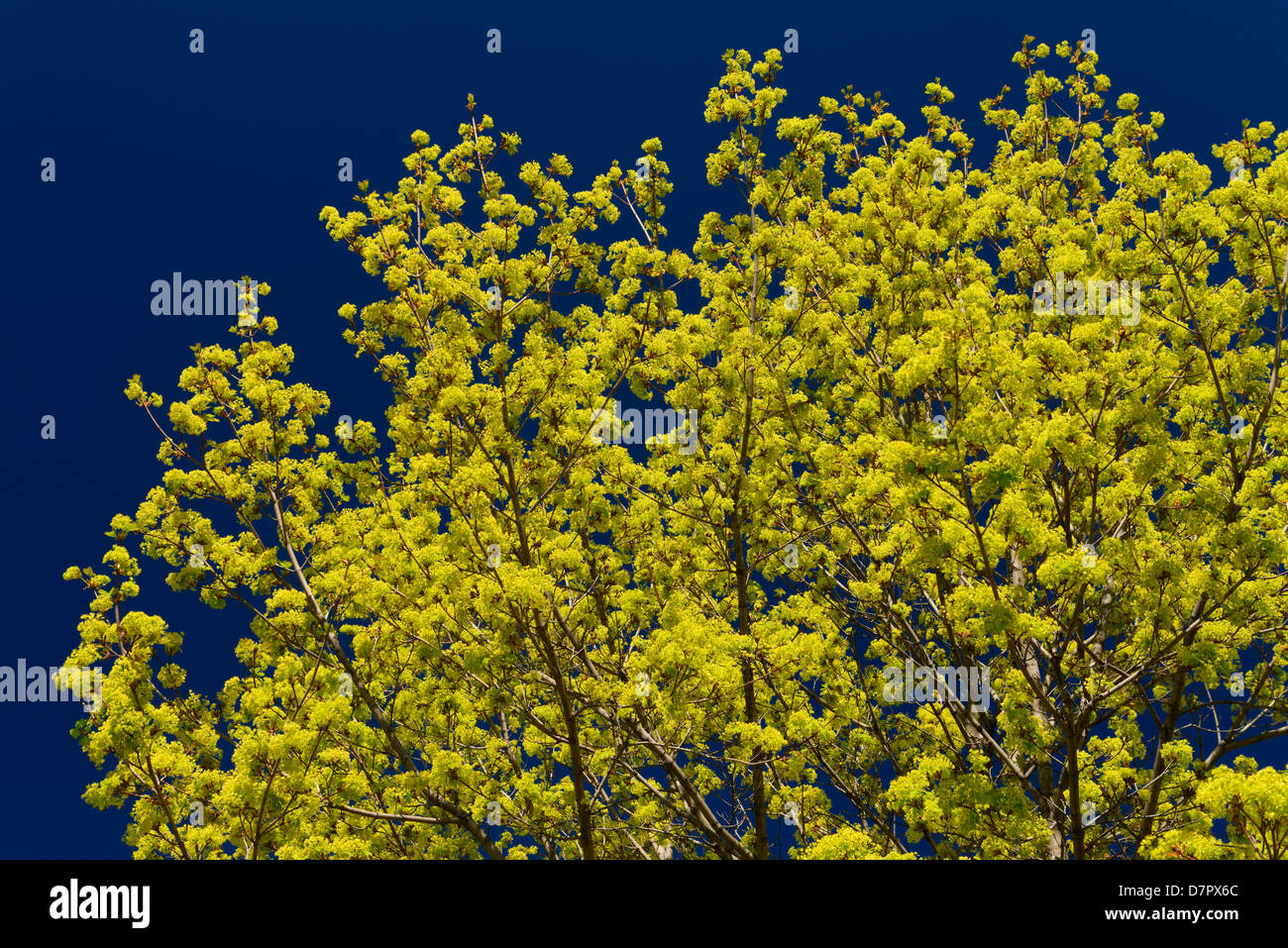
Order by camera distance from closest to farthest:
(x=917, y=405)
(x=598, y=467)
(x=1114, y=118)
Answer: (x=917, y=405), (x=598, y=467), (x=1114, y=118)

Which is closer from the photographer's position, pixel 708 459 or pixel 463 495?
pixel 463 495

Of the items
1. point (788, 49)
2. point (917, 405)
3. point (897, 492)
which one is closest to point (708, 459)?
point (917, 405)

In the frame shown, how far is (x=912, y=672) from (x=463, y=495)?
20.9ft

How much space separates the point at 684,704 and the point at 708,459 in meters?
3.54

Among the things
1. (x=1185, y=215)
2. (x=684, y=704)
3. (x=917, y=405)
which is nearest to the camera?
(x=1185, y=215)

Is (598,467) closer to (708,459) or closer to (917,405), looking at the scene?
(708,459)

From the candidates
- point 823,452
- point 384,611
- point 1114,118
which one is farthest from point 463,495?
point 1114,118

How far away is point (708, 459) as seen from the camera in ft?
37.2

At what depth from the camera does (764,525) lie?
12.1 meters

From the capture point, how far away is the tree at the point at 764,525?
8.02m

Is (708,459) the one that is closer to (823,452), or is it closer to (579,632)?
(823,452)

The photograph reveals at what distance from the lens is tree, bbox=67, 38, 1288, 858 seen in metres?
8.02

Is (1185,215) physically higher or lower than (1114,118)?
lower

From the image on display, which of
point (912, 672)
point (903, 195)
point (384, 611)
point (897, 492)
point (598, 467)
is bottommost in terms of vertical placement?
point (912, 672)
